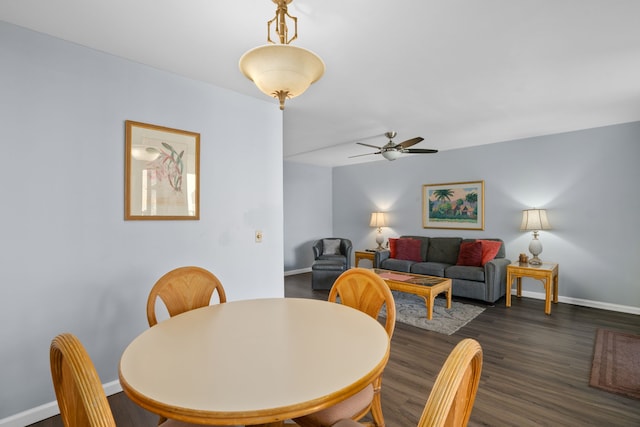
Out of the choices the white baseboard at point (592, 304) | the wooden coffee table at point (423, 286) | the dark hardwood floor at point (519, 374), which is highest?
the wooden coffee table at point (423, 286)

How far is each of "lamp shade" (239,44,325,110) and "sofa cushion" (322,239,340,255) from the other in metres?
4.82

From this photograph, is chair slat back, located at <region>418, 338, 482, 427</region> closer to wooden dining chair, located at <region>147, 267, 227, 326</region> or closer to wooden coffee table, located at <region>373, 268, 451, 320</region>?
wooden dining chair, located at <region>147, 267, 227, 326</region>

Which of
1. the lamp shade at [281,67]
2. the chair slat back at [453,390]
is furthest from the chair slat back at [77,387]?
the lamp shade at [281,67]

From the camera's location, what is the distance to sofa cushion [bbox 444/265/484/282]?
4.31 m

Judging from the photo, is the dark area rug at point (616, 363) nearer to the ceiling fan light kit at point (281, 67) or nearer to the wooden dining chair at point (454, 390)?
the wooden dining chair at point (454, 390)

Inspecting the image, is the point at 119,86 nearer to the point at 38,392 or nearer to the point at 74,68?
the point at 74,68

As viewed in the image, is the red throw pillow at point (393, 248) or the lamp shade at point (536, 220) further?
the red throw pillow at point (393, 248)

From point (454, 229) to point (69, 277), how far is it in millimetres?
5283

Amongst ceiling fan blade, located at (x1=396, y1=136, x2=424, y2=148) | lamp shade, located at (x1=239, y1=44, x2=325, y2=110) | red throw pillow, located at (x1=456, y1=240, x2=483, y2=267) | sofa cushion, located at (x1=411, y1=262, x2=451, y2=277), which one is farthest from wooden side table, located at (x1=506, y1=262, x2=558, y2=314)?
lamp shade, located at (x1=239, y1=44, x2=325, y2=110)

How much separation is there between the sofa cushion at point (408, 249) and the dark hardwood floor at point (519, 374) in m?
1.63

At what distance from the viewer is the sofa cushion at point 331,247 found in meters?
6.08

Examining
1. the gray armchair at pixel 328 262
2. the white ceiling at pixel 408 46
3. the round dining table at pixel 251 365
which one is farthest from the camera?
the gray armchair at pixel 328 262

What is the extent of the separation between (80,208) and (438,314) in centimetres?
378

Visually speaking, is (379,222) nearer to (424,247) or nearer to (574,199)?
(424,247)
